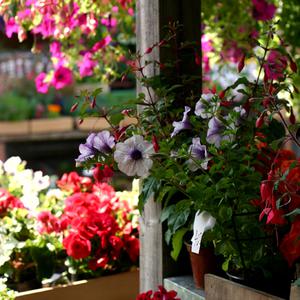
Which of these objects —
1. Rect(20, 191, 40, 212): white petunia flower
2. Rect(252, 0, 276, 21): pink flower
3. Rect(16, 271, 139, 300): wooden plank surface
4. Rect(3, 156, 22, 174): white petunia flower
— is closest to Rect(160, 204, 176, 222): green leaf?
Rect(16, 271, 139, 300): wooden plank surface

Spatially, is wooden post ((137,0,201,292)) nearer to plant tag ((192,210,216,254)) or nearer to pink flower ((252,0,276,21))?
plant tag ((192,210,216,254))

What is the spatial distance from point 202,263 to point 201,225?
0.27 m

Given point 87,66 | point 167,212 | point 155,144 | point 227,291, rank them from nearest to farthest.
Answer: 1. point 227,291
2. point 155,144
3. point 167,212
4. point 87,66

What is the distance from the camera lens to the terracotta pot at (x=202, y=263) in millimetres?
1647

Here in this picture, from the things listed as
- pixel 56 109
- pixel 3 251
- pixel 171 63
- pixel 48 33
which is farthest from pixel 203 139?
pixel 56 109

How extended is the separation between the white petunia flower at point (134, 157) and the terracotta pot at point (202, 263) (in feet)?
0.85

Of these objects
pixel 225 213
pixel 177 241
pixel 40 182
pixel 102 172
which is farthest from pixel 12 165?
pixel 225 213

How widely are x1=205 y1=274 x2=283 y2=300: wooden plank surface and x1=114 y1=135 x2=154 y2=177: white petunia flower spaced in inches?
10.8

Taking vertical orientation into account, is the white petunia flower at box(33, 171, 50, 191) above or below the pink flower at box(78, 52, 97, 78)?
below

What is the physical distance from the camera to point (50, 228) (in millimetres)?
2131

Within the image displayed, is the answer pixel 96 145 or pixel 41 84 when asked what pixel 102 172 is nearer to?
pixel 96 145

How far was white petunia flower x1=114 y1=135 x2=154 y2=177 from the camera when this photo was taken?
1519 mm

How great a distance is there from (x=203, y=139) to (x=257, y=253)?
0.28 m

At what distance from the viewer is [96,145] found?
5.16 ft
